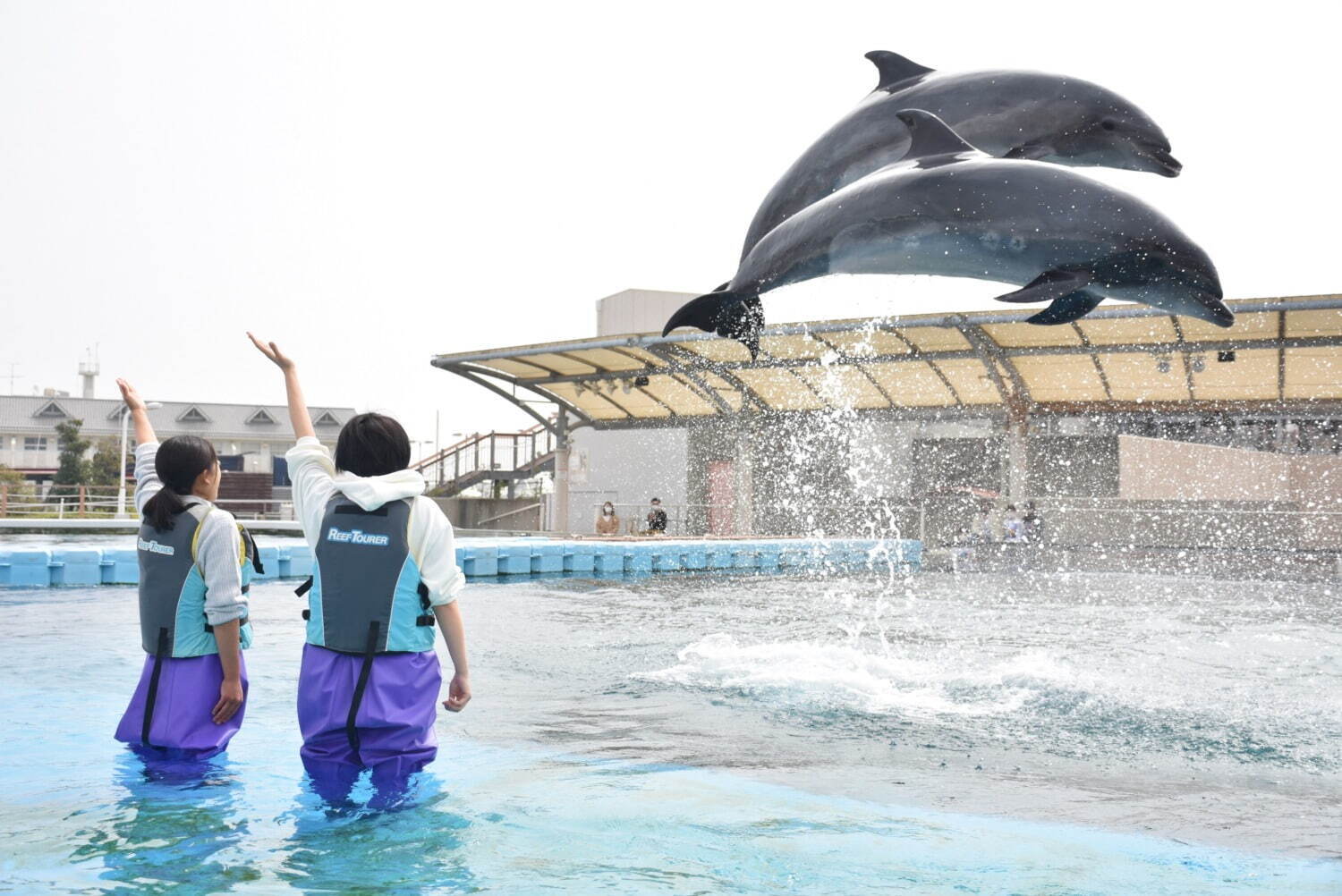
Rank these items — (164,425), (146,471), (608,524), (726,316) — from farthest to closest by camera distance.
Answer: (164,425) → (608,524) → (726,316) → (146,471)

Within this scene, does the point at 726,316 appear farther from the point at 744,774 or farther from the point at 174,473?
the point at 174,473

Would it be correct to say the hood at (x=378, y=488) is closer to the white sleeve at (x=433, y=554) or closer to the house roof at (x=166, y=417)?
the white sleeve at (x=433, y=554)

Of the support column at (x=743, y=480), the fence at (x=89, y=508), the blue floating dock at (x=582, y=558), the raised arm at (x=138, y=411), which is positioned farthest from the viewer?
the fence at (x=89, y=508)

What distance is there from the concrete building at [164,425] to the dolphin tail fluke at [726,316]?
188ft

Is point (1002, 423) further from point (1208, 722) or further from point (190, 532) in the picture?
point (190, 532)

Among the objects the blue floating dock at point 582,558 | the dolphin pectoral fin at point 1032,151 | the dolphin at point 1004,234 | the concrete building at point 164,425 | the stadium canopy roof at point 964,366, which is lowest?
the blue floating dock at point 582,558

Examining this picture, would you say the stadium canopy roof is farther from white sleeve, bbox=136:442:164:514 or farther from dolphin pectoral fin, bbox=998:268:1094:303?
white sleeve, bbox=136:442:164:514

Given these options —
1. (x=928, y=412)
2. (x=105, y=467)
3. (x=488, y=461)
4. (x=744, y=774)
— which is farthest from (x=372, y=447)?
(x=105, y=467)

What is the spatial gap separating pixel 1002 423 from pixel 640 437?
29.3 feet

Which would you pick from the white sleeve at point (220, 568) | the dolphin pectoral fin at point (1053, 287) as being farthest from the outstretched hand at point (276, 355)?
the dolphin pectoral fin at point (1053, 287)

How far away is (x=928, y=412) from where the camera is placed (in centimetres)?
2391

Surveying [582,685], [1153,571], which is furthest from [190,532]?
[1153,571]

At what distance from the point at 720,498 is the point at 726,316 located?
881 inches

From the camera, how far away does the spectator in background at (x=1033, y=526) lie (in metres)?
20.4
